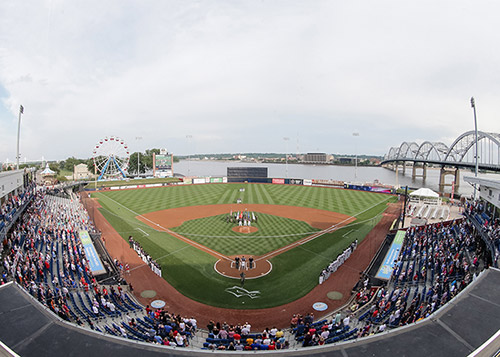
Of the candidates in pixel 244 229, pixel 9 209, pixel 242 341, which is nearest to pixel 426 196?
pixel 244 229

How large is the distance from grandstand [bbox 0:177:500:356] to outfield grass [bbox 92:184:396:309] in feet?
9.94

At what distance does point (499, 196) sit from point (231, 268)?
1809 cm

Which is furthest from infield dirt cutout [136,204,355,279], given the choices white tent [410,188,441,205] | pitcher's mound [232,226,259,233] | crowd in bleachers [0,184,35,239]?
crowd in bleachers [0,184,35,239]

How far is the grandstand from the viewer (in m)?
8.62

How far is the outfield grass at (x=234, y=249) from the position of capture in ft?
59.2

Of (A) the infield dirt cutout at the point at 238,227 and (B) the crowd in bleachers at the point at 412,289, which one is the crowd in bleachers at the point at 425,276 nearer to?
(B) the crowd in bleachers at the point at 412,289

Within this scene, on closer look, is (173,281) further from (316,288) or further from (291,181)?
(291,181)

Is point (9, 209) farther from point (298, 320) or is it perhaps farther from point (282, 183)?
point (282, 183)

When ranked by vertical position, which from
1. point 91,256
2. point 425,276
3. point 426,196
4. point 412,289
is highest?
point 426,196

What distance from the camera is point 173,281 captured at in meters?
19.4

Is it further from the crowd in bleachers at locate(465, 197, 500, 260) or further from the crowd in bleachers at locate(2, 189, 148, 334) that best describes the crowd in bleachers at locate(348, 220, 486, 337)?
the crowd in bleachers at locate(2, 189, 148, 334)

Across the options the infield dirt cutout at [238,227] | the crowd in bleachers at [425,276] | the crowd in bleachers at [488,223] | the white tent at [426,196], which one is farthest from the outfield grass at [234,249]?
the crowd in bleachers at [488,223]

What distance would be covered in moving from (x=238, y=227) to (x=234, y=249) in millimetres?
7191

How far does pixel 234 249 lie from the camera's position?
2538 centimetres
